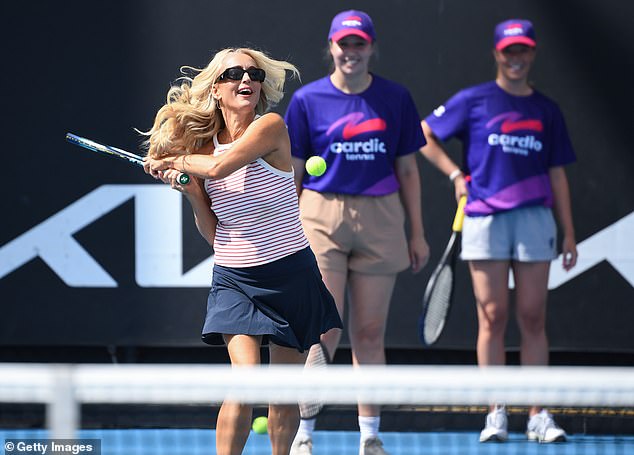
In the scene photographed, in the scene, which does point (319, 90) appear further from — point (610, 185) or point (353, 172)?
point (610, 185)

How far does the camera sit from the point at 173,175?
12.7 ft

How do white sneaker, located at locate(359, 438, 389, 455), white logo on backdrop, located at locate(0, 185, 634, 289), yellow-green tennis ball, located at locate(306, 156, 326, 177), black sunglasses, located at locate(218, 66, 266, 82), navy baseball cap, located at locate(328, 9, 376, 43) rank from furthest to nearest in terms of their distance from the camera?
white logo on backdrop, located at locate(0, 185, 634, 289) < navy baseball cap, located at locate(328, 9, 376, 43) < white sneaker, located at locate(359, 438, 389, 455) < yellow-green tennis ball, located at locate(306, 156, 326, 177) < black sunglasses, located at locate(218, 66, 266, 82)

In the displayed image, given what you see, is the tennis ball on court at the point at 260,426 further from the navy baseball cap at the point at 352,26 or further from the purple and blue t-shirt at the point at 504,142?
the navy baseball cap at the point at 352,26

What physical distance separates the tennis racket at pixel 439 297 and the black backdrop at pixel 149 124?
245 mm

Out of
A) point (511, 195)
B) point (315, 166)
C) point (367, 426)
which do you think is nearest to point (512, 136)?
point (511, 195)

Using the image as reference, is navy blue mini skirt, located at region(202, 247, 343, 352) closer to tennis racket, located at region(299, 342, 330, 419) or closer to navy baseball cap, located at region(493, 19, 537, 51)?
tennis racket, located at region(299, 342, 330, 419)

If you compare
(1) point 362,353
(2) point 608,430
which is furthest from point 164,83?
(2) point 608,430

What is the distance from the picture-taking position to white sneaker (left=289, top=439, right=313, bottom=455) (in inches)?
192

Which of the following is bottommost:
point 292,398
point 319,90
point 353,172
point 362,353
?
point 292,398

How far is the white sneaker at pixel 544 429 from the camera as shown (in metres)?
5.21

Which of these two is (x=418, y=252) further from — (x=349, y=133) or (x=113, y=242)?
(x=113, y=242)

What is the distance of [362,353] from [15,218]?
5.80 feet

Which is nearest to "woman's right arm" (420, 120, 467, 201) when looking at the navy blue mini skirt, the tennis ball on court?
the tennis ball on court

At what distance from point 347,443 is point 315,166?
1371mm
